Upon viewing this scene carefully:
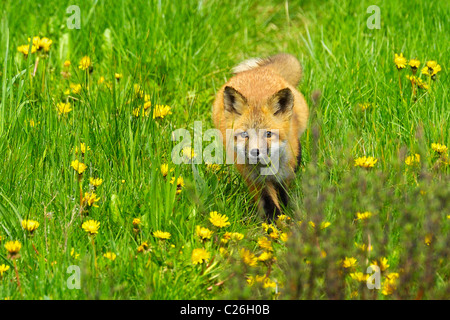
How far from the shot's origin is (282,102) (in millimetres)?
4383

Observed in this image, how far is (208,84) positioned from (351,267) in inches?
126

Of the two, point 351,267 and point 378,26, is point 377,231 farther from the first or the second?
point 378,26

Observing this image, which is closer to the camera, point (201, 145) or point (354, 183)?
point (354, 183)

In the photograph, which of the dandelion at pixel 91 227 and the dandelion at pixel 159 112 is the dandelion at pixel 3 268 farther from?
the dandelion at pixel 159 112

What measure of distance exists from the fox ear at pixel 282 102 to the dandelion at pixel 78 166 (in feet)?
5.18

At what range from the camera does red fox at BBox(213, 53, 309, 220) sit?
14.0 feet

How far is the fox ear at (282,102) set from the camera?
4285 millimetres

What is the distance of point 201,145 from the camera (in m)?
4.38

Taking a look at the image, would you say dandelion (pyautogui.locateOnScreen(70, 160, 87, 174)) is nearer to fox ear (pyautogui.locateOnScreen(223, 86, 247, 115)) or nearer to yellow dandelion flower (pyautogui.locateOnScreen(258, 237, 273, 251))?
yellow dandelion flower (pyautogui.locateOnScreen(258, 237, 273, 251))

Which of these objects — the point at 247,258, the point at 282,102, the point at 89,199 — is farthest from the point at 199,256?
the point at 282,102

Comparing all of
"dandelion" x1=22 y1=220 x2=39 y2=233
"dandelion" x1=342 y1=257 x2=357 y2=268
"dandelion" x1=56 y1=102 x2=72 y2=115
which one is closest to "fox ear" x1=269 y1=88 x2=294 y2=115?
"dandelion" x1=56 y1=102 x2=72 y2=115

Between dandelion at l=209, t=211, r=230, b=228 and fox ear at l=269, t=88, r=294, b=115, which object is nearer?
dandelion at l=209, t=211, r=230, b=228
